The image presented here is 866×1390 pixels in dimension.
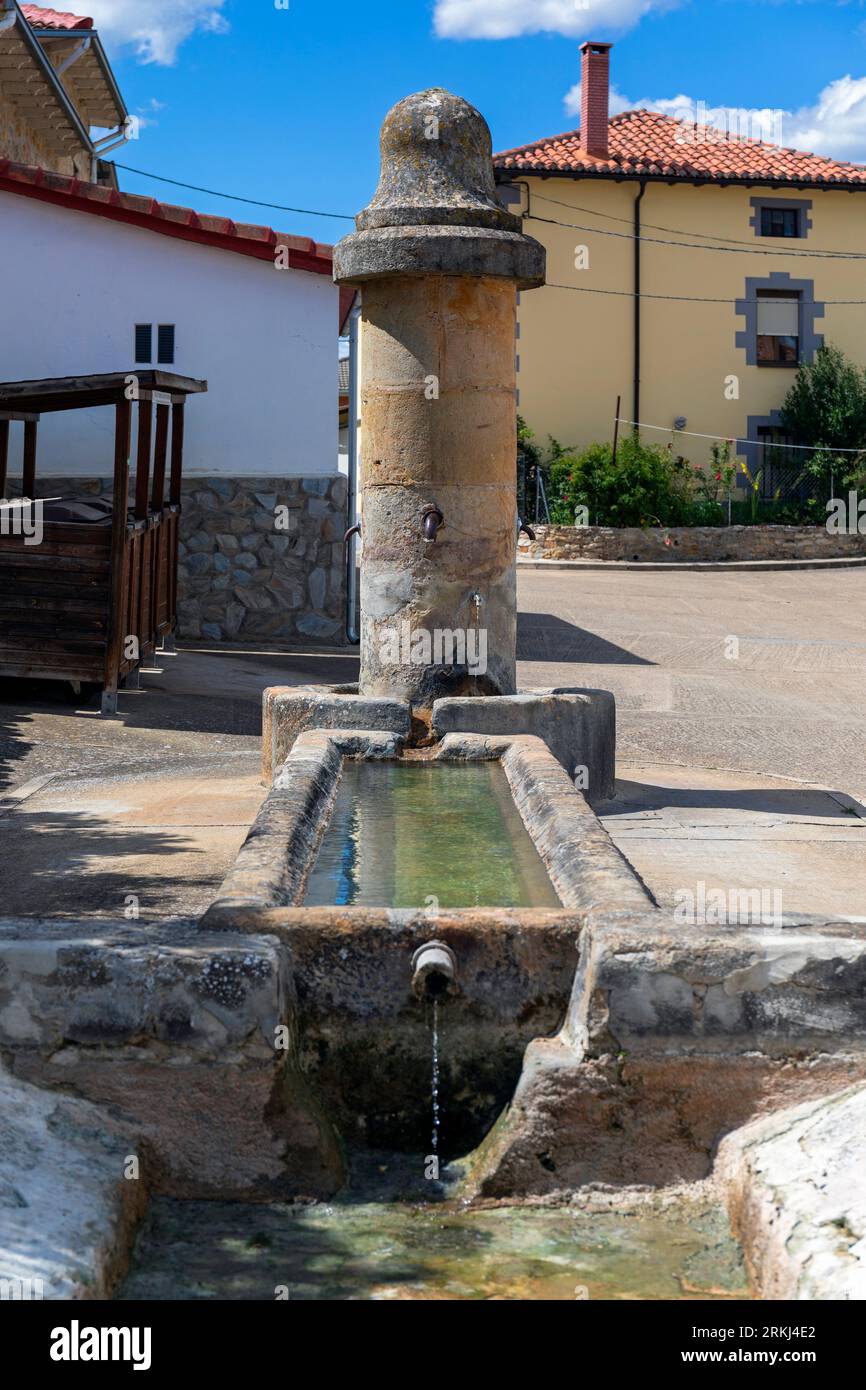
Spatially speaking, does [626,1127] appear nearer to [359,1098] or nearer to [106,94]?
[359,1098]

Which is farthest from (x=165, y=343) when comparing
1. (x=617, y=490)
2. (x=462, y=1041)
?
(x=617, y=490)

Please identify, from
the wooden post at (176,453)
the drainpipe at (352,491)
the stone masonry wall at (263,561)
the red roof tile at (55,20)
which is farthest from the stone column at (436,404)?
the red roof tile at (55,20)

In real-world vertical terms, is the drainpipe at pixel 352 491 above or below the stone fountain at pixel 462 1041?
above

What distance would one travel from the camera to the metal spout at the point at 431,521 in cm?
763

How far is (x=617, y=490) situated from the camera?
2775 centimetres

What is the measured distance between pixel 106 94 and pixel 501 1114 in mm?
20225

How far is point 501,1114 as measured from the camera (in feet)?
12.7

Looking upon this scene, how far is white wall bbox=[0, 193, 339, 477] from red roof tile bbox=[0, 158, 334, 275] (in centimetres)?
13

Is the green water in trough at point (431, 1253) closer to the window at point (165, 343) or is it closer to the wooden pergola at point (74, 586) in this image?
the wooden pergola at point (74, 586)

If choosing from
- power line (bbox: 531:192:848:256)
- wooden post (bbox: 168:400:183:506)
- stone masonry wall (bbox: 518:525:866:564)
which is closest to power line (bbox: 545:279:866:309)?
power line (bbox: 531:192:848:256)

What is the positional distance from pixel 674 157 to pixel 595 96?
199 cm

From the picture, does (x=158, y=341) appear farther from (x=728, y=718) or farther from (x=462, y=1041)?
(x=462, y=1041)

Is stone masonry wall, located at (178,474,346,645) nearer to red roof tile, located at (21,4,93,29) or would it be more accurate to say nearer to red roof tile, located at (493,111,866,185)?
red roof tile, located at (21,4,93,29)

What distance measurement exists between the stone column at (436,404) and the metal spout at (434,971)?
389cm
